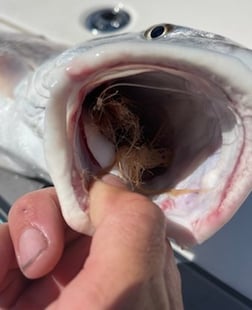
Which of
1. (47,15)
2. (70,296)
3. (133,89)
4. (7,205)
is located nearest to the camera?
(70,296)

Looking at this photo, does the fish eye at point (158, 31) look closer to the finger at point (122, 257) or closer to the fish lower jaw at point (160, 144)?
the fish lower jaw at point (160, 144)

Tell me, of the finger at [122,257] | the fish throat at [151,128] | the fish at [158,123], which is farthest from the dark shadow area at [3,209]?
the finger at [122,257]

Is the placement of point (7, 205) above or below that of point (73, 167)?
below

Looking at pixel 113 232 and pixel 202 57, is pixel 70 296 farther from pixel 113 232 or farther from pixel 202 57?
pixel 202 57

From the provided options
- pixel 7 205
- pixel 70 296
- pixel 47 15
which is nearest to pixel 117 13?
pixel 47 15

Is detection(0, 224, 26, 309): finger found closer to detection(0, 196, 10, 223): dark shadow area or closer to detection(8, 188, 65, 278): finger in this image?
detection(8, 188, 65, 278): finger

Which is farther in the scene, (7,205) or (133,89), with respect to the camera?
(7,205)

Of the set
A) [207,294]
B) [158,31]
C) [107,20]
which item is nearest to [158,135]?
[158,31]
